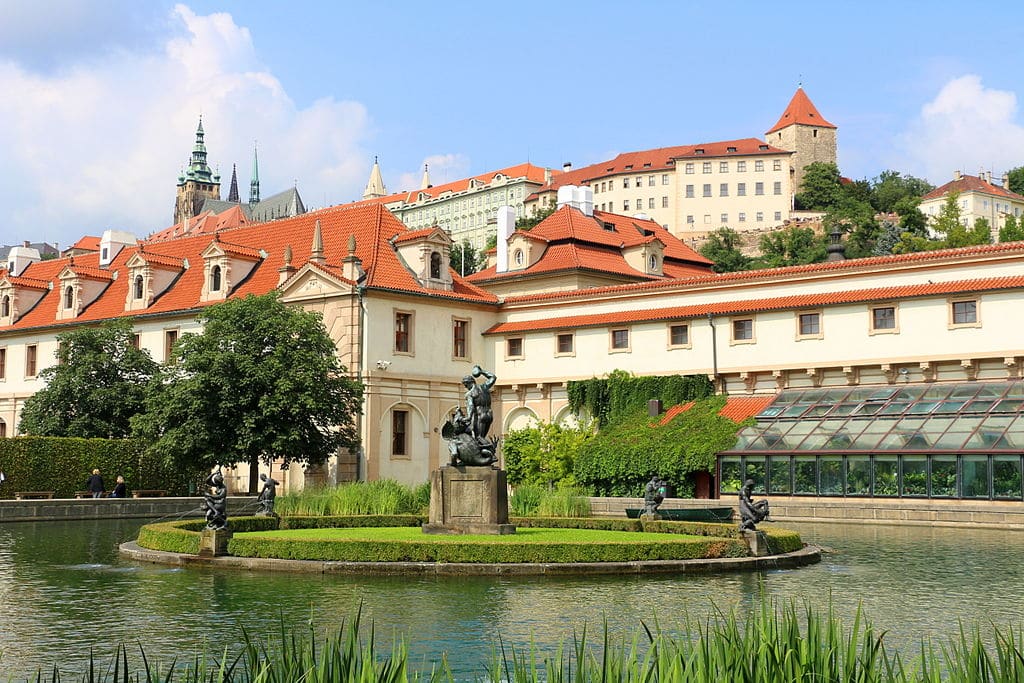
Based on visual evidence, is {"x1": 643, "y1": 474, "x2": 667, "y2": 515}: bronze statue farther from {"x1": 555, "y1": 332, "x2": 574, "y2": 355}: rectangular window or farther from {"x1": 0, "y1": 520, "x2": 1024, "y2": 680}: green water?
{"x1": 555, "y1": 332, "x2": 574, "y2": 355}: rectangular window

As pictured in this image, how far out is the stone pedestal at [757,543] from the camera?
2323cm

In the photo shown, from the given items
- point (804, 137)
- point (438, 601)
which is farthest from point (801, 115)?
point (438, 601)

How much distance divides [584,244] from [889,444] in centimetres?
2747

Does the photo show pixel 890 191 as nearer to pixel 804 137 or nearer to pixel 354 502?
pixel 804 137

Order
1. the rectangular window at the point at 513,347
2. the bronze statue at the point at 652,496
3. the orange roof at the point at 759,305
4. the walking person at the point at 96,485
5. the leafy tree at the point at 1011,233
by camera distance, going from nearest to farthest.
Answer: the bronze statue at the point at 652,496, the orange roof at the point at 759,305, the walking person at the point at 96,485, the rectangular window at the point at 513,347, the leafy tree at the point at 1011,233

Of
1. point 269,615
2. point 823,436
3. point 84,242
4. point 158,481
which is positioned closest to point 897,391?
point 823,436

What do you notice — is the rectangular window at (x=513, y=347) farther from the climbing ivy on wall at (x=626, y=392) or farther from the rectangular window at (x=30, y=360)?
the rectangular window at (x=30, y=360)

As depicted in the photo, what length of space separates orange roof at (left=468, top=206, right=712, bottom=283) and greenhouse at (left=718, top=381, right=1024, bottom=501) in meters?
19.5

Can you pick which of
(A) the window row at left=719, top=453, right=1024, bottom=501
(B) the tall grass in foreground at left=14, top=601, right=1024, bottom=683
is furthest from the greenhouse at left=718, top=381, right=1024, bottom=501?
(B) the tall grass in foreground at left=14, top=601, right=1024, bottom=683

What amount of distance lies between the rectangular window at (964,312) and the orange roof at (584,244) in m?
21.8

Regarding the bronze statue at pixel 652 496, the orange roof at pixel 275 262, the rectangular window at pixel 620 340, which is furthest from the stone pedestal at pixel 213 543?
the rectangular window at pixel 620 340

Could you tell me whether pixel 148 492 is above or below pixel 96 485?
below

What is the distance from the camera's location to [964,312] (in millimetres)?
42094

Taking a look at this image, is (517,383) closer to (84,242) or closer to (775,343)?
(775,343)
